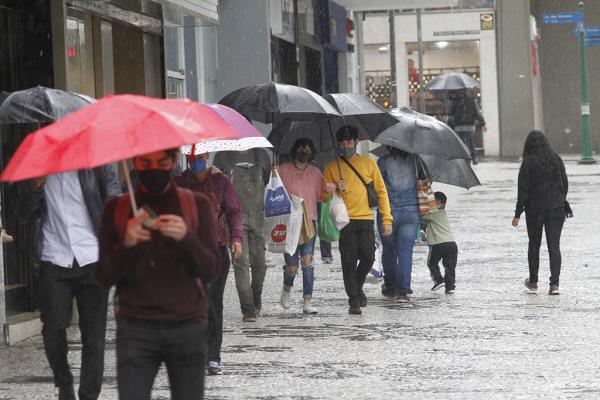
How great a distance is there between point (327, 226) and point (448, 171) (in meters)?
2.47

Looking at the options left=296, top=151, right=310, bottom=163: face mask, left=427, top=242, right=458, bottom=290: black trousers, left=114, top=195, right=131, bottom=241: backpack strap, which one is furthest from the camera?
left=427, top=242, right=458, bottom=290: black trousers

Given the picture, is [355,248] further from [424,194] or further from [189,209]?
[189,209]

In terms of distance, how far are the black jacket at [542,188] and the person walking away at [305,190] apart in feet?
7.27

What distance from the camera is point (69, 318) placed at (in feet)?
25.1

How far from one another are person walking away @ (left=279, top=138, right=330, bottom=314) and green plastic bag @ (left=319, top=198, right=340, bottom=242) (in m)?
0.09

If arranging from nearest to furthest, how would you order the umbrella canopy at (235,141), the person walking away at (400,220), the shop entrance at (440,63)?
1. the umbrella canopy at (235,141)
2. the person walking away at (400,220)
3. the shop entrance at (440,63)

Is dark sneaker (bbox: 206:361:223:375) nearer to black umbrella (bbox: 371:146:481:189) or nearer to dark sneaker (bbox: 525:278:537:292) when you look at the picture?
dark sneaker (bbox: 525:278:537:292)

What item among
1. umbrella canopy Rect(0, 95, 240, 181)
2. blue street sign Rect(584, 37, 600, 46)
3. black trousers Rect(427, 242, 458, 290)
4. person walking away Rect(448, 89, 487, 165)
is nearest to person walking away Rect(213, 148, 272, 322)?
black trousers Rect(427, 242, 458, 290)

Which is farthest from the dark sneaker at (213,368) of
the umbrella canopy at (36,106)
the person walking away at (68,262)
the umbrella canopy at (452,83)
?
the umbrella canopy at (452,83)

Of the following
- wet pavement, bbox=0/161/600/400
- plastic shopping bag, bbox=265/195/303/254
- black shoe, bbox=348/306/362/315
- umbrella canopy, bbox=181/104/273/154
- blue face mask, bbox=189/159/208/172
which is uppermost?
umbrella canopy, bbox=181/104/273/154

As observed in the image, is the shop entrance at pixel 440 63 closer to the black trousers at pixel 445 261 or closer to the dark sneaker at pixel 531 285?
the black trousers at pixel 445 261

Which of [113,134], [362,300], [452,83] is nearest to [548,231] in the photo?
[362,300]

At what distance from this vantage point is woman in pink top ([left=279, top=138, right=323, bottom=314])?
12.3m

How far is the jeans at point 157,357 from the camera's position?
5.32 metres
